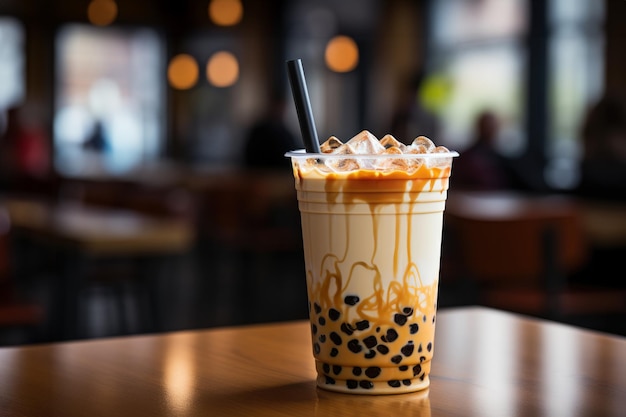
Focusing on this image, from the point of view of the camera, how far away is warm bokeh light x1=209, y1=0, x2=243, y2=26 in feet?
34.9

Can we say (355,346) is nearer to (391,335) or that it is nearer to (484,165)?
(391,335)

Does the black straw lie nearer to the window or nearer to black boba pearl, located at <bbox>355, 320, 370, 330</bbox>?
black boba pearl, located at <bbox>355, 320, 370, 330</bbox>

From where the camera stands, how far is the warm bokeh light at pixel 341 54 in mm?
11594

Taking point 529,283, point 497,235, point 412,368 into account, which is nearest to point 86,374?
point 412,368

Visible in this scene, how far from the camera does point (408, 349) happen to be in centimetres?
100

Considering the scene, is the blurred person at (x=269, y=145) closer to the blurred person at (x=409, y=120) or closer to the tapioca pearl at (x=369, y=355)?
the blurred person at (x=409, y=120)

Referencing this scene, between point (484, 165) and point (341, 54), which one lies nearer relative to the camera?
point (484, 165)

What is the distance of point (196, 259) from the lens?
339 inches

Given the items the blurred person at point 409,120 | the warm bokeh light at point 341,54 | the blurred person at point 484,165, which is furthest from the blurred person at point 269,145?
the warm bokeh light at point 341,54

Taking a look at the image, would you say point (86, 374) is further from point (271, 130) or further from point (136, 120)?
point (136, 120)

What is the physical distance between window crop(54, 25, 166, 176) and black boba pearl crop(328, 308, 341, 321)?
12.5 metres

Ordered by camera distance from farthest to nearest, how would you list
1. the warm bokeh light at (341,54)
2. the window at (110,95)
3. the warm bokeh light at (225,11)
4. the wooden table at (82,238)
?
the window at (110,95) → the warm bokeh light at (341,54) → the warm bokeh light at (225,11) → the wooden table at (82,238)

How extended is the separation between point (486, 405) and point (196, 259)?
778cm

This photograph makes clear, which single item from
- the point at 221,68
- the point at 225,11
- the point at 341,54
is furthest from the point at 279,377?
the point at 221,68
